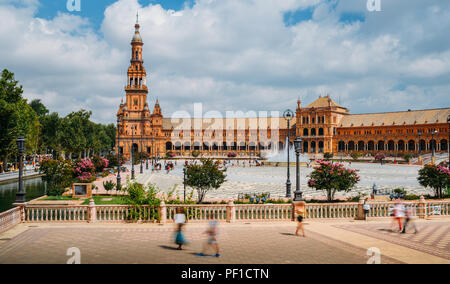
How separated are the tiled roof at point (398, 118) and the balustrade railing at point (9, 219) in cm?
11048

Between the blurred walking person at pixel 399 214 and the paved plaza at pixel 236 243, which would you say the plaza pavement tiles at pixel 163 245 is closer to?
the paved plaza at pixel 236 243

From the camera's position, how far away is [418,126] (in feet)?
352

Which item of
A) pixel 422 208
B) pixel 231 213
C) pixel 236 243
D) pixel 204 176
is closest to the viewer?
pixel 236 243

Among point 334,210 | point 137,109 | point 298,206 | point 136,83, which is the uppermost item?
point 136,83

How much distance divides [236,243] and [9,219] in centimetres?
967

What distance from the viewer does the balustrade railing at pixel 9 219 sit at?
48.7 feet

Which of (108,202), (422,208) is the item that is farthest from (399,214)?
(108,202)

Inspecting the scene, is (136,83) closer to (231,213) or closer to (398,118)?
(398,118)

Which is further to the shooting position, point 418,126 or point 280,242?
point 418,126

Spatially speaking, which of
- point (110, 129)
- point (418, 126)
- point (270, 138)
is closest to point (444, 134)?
point (418, 126)

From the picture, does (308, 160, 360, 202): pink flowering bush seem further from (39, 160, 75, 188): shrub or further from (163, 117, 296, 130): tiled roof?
(163, 117, 296, 130): tiled roof

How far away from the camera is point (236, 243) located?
13359mm

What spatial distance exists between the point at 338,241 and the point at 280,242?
221 centimetres
